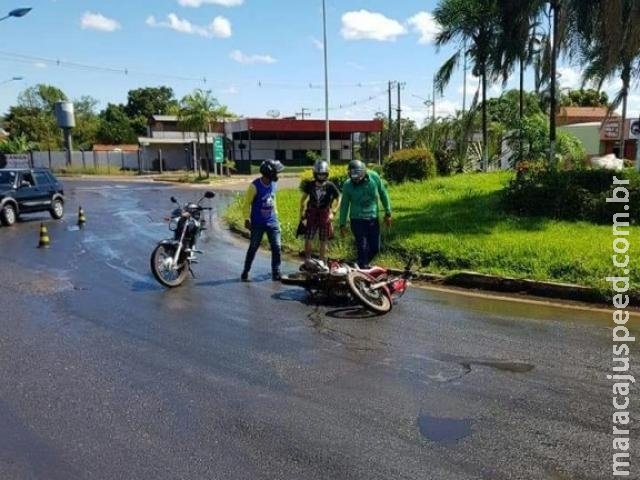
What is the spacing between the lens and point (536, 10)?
59.8ft

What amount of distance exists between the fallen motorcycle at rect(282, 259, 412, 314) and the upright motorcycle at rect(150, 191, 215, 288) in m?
1.78

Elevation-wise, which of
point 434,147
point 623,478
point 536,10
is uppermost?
point 536,10

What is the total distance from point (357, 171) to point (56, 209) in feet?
47.7

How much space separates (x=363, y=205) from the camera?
8789mm

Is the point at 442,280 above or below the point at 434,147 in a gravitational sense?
below

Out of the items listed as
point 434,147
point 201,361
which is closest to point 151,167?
point 434,147

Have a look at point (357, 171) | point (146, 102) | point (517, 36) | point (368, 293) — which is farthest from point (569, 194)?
point (146, 102)

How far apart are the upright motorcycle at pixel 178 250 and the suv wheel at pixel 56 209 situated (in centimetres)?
1211

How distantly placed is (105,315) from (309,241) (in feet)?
11.1

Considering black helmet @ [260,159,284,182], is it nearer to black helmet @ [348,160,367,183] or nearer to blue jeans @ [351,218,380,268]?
black helmet @ [348,160,367,183]

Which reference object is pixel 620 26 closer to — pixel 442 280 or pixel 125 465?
pixel 442 280

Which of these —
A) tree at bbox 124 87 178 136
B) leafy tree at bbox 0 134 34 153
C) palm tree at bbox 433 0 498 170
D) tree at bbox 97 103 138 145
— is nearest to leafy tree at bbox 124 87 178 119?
tree at bbox 124 87 178 136

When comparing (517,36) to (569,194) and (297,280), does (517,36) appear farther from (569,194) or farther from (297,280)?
(297,280)

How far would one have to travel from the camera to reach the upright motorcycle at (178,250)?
8.98 metres
